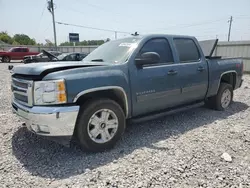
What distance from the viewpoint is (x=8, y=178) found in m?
2.59

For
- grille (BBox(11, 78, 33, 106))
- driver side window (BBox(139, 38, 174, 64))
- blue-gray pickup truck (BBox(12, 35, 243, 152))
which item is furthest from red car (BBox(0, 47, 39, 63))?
driver side window (BBox(139, 38, 174, 64))

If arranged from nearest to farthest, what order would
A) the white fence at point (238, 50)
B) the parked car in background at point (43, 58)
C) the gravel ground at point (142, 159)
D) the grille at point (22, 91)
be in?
the gravel ground at point (142, 159), the grille at point (22, 91), the parked car in background at point (43, 58), the white fence at point (238, 50)

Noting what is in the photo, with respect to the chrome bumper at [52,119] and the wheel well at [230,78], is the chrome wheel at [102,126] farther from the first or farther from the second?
the wheel well at [230,78]

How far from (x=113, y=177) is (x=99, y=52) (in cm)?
253

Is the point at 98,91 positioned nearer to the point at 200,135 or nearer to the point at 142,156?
the point at 142,156

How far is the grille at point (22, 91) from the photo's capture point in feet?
9.46

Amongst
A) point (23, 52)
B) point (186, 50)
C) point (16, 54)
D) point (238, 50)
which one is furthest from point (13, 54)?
point (186, 50)

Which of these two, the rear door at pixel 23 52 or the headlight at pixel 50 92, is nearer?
the headlight at pixel 50 92

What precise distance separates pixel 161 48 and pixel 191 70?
32.8 inches

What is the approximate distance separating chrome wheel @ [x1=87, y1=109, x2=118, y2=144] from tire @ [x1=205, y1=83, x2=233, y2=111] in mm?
3160

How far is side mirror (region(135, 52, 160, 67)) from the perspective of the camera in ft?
11.2

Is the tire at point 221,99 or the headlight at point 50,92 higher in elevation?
the headlight at point 50,92

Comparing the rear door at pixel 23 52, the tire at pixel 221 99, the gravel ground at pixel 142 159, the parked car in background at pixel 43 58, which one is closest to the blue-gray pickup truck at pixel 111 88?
the gravel ground at pixel 142 159

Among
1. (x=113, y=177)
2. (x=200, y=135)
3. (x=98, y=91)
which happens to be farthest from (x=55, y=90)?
(x=200, y=135)
